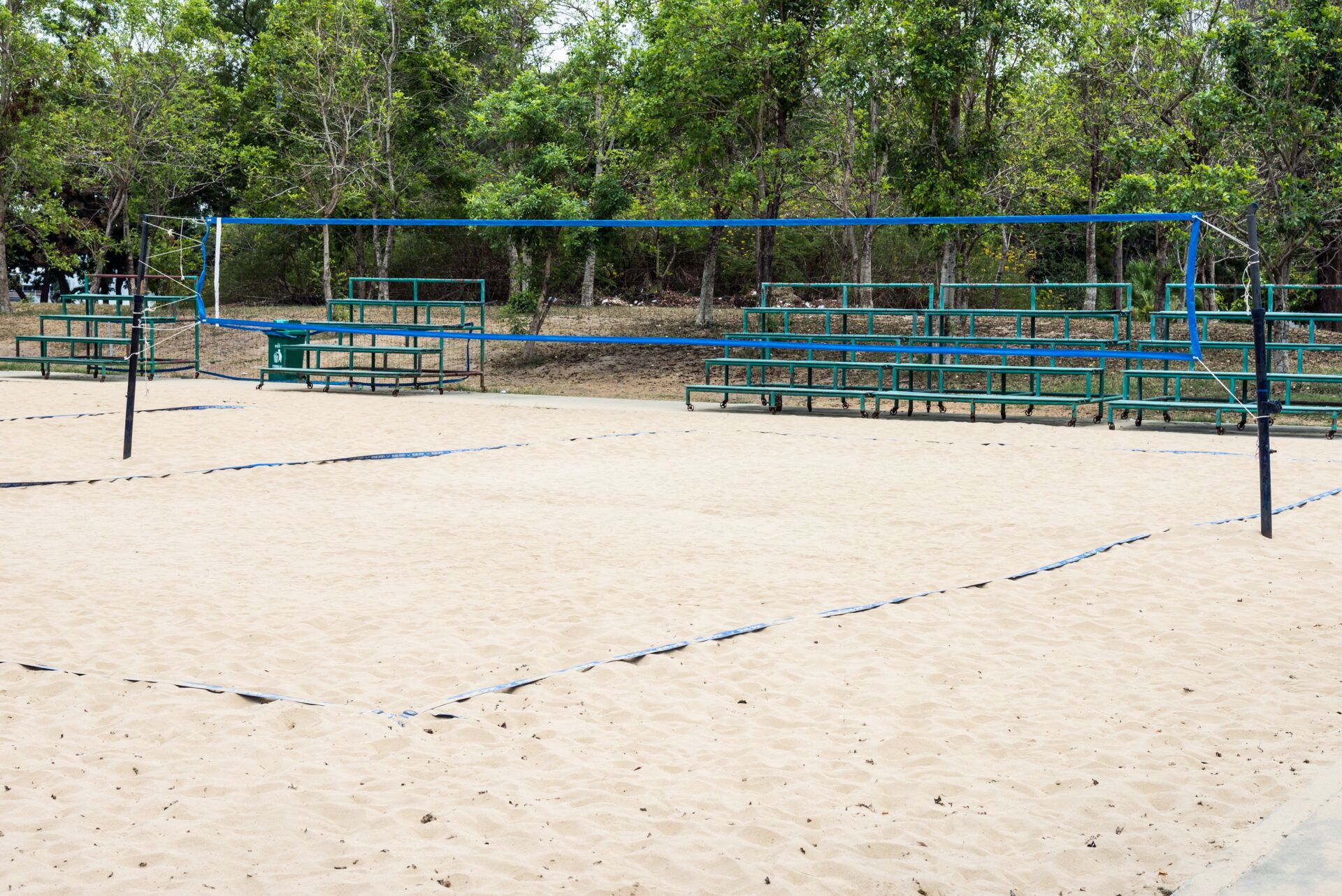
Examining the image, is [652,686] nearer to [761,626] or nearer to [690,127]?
[761,626]

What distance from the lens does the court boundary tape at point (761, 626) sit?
3.92 metres

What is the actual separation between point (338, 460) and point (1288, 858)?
7.57 meters

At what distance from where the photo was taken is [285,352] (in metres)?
17.8

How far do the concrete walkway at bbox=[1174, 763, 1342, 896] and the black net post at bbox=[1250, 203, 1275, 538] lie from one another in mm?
3632

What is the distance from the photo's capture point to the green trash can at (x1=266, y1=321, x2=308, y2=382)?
17438mm

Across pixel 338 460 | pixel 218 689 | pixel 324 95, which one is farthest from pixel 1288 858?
pixel 324 95

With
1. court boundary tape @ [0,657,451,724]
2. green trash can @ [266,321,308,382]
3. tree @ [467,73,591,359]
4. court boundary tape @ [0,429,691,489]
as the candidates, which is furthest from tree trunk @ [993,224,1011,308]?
court boundary tape @ [0,657,451,724]

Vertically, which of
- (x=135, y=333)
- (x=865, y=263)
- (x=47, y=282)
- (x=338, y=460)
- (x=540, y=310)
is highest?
(x=47, y=282)

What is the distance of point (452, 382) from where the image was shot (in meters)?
17.7

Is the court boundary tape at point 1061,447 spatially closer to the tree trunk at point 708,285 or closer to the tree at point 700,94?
the tree at point 700,94

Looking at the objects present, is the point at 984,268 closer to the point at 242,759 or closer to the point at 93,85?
the point at 93,85

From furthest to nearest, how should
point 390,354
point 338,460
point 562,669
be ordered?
point 390,354, point 338,460, point 562,669

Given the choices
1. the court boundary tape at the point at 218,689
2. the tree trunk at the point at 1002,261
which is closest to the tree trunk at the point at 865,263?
the tree trunk at the point at 1002,261

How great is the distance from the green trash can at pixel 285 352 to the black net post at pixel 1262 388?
13.1 meters
